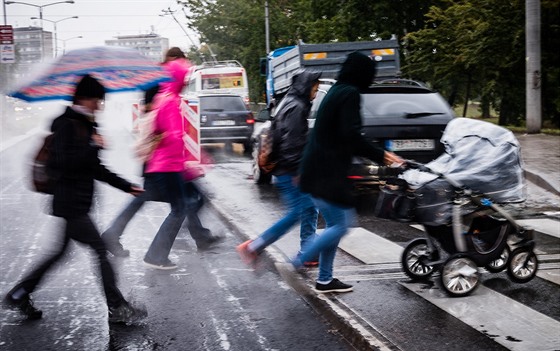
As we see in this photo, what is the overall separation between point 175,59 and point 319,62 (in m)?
10.9

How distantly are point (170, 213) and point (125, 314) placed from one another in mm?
2151

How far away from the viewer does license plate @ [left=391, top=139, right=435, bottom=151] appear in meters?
10.4

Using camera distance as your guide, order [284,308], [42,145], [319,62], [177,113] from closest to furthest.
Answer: [42,145], [284,308], [177,113], [319,62]

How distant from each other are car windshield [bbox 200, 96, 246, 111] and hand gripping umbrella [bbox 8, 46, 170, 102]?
56.4ft

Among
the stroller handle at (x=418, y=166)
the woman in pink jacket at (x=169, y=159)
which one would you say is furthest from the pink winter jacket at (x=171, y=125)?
the stroller handle at (x=418, y=166)

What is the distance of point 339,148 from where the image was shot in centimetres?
576

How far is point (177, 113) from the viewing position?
7.36 metres

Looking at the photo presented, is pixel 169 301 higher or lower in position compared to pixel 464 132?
lower

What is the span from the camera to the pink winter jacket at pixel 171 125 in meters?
7.32

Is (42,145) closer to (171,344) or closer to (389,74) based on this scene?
(171,344)

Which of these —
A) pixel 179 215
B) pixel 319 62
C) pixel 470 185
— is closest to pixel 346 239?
pixel 179 215

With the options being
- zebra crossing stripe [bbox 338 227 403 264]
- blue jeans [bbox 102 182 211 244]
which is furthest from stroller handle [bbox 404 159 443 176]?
blue jeans [bbox 102 182 211 244]

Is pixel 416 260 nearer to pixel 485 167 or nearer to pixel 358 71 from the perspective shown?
pixel 485 167

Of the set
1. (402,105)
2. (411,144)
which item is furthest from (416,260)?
(402,105)
